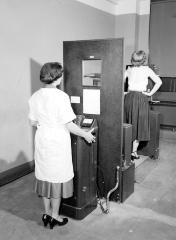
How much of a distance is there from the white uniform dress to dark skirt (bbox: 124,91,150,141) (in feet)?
5.87

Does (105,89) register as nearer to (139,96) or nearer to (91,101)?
(91,101)

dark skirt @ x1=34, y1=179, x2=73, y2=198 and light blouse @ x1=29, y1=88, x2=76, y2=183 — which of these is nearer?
light blouse @ x1=29, y1=88, x2=76, y2=183

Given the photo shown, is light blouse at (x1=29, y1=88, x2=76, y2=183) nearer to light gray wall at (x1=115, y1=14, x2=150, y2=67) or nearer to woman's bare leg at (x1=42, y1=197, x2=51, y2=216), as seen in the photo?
woman's bare leg at (x1=42, y1=197, x2=51, y2=216)

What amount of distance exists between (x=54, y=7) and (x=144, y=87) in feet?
5.65

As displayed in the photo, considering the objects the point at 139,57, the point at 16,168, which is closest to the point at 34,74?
the point at 16,168

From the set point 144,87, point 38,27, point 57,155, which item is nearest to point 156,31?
point 144,87

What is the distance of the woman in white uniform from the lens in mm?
2242

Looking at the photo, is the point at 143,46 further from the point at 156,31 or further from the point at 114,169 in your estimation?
the point at 114,169

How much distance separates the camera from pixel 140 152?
14.4ft

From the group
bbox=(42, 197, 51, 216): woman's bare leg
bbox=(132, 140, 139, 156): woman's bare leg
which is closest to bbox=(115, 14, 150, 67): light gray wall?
bbox=(132, 140, 139, 156): woman's bare leg

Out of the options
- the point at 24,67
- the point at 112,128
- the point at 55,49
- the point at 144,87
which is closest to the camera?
the point at 112,128

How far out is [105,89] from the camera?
274cm

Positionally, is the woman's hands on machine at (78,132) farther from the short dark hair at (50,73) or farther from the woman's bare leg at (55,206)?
the woman's bare leg at (55,206)

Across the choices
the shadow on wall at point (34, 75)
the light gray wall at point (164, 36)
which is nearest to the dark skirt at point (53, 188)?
the shadow on wall at point (34, 75)
